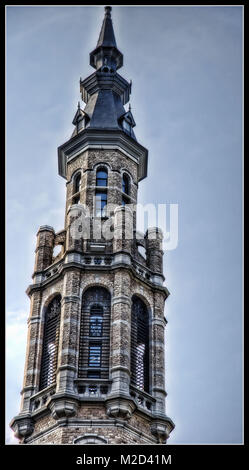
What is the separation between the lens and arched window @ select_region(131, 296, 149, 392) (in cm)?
4578

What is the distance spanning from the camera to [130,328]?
152ft

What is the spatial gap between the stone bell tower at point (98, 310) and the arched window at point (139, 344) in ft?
0.18

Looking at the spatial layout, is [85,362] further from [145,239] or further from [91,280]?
[145,239]

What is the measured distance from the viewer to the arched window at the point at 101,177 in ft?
174

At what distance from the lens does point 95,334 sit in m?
46.0

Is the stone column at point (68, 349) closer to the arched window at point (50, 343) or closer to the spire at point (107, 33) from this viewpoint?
the arched window at point (50, 343)

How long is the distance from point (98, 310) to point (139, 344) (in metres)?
2.48

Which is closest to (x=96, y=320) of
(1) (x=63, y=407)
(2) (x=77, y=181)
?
(1) (x=63, y=407)

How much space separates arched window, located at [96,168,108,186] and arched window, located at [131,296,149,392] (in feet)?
24.5

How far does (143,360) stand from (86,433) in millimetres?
5421

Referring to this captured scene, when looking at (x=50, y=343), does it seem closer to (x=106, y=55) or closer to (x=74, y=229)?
(x=74, y=229)
